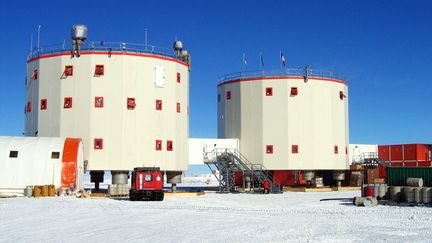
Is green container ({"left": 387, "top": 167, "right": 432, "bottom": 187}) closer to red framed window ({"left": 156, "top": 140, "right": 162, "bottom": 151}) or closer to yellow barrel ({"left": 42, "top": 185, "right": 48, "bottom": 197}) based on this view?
red framed window ({"left": 156, "top": 140, "right": 162, "bottom": 151})

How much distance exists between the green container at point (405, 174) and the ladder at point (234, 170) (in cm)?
1244

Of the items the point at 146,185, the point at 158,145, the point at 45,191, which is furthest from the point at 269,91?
the point at 45,191

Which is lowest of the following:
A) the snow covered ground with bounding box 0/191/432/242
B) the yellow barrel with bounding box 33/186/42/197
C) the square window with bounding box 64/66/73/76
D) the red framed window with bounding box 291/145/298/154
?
the snow covered ground with bounding box 0/191/432/242

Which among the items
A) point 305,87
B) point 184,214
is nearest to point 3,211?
point 184,214

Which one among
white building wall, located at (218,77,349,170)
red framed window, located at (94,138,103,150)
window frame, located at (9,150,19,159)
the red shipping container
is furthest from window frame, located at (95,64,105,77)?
the red shipping container

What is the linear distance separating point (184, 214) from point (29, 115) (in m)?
26.8

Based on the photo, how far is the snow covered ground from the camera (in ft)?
64.4

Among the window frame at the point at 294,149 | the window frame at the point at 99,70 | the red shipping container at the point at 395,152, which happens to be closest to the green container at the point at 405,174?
the window frame at the point at 294,149

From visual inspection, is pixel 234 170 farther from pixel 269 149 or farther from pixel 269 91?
pixel 269 91

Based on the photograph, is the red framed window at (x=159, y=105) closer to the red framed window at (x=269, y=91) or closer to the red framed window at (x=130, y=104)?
the red framed window at (x=130, y=104)

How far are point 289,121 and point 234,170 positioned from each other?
7.40 metres

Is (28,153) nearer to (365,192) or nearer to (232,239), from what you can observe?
(365,192)

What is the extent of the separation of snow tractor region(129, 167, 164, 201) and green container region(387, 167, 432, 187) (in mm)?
15688

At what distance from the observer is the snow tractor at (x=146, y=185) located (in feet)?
121
